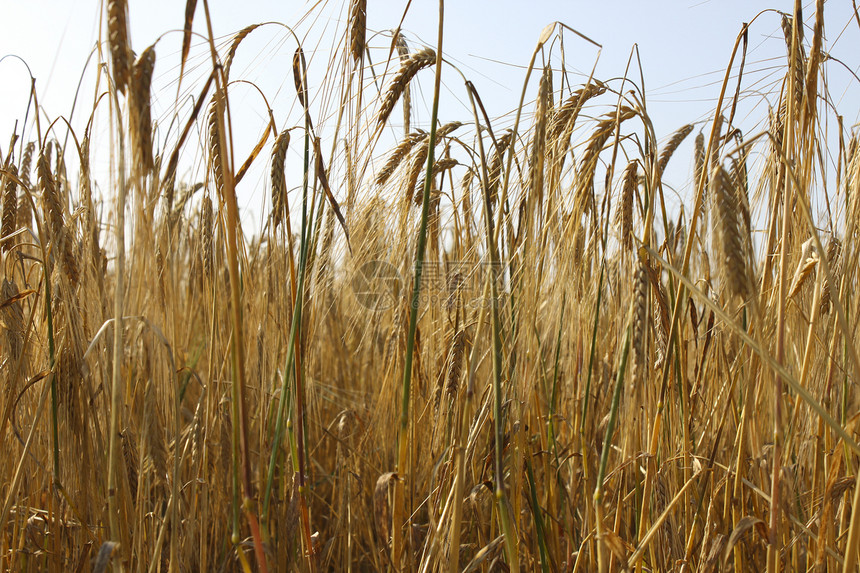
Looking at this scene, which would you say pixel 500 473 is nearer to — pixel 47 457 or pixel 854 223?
pixel 854 223

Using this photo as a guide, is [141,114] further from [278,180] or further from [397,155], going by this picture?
[397,155]

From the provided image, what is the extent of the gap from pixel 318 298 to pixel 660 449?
71cm

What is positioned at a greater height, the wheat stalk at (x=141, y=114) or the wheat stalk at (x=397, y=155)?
the wheat stalk at (x=397, y=155)

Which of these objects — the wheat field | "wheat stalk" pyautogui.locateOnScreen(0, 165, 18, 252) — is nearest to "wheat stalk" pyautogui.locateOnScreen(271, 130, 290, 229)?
the wheat field

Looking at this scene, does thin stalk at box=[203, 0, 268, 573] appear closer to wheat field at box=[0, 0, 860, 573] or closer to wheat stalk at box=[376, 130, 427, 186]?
wheat field at box=[0, 0, 860, 573]

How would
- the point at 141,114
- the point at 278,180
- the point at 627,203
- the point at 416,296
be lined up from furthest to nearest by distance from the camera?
the point at 627,203 < the point at 278,180 < the point at 416,296 < the point at 141,114

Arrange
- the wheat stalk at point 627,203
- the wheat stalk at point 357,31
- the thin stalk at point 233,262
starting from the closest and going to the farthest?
the thin stalk at point 233,262 → the wheat stalk at point 357,31 → the wheat stalk at point 627,203

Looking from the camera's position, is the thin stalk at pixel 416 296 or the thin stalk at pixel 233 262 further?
the thin stalk at pixel 416 296

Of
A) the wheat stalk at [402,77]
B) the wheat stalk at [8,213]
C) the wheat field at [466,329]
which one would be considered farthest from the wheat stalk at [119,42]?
the wheat stalk at [8,213]

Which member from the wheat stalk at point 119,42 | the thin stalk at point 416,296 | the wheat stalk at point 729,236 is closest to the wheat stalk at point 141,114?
the wheat stalk at point 119,42

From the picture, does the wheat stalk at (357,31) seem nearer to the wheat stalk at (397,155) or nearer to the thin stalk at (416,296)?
the thin stalk at (416,296)

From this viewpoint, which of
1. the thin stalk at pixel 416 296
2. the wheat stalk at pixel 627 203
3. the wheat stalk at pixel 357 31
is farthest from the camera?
the wheat stalk at pixel 627 203

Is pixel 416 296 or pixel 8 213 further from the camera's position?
pixel 8 213

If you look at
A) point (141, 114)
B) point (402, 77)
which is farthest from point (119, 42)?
point (402, 77)
